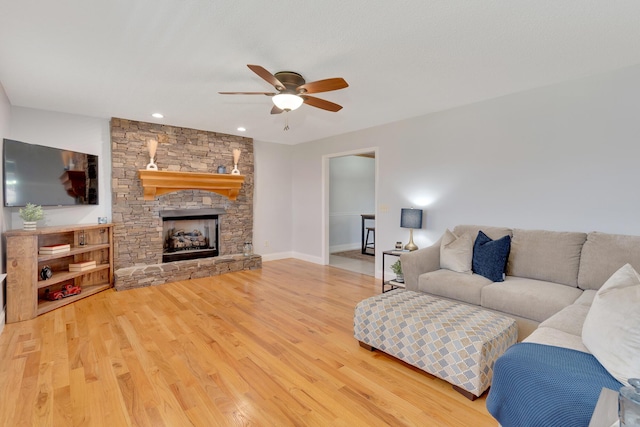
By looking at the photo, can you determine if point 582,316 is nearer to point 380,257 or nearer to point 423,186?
point 423,186

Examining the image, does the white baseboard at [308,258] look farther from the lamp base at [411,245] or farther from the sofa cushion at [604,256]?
the sofa cushion at [604,256]

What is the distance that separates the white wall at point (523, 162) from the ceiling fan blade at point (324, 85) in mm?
2128

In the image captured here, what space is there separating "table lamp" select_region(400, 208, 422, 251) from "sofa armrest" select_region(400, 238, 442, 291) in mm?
731

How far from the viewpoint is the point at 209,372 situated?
2.29 m

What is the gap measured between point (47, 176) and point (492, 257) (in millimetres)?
5147

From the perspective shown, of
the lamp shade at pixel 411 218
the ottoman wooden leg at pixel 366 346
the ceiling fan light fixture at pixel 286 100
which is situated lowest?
the ottoman wooden leg at pixel 366 346

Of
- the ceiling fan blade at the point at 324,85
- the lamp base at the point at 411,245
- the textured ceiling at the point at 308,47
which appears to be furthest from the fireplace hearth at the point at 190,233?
the ceiling fan blade at the point at 324,85

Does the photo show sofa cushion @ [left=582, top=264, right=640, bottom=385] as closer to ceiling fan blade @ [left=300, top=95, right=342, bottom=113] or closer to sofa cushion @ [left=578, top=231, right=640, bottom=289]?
→ sofa cushion @ [left=578, top=231, right=640, bottom=289]

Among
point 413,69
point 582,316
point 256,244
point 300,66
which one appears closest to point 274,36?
point 300,66

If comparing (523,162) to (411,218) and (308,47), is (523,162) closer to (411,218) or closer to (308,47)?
(411,218)

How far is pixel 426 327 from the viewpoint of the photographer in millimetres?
2211

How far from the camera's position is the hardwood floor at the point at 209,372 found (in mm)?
1836

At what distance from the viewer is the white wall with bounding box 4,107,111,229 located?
3939 mm

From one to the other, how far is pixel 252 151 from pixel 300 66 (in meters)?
3.47
